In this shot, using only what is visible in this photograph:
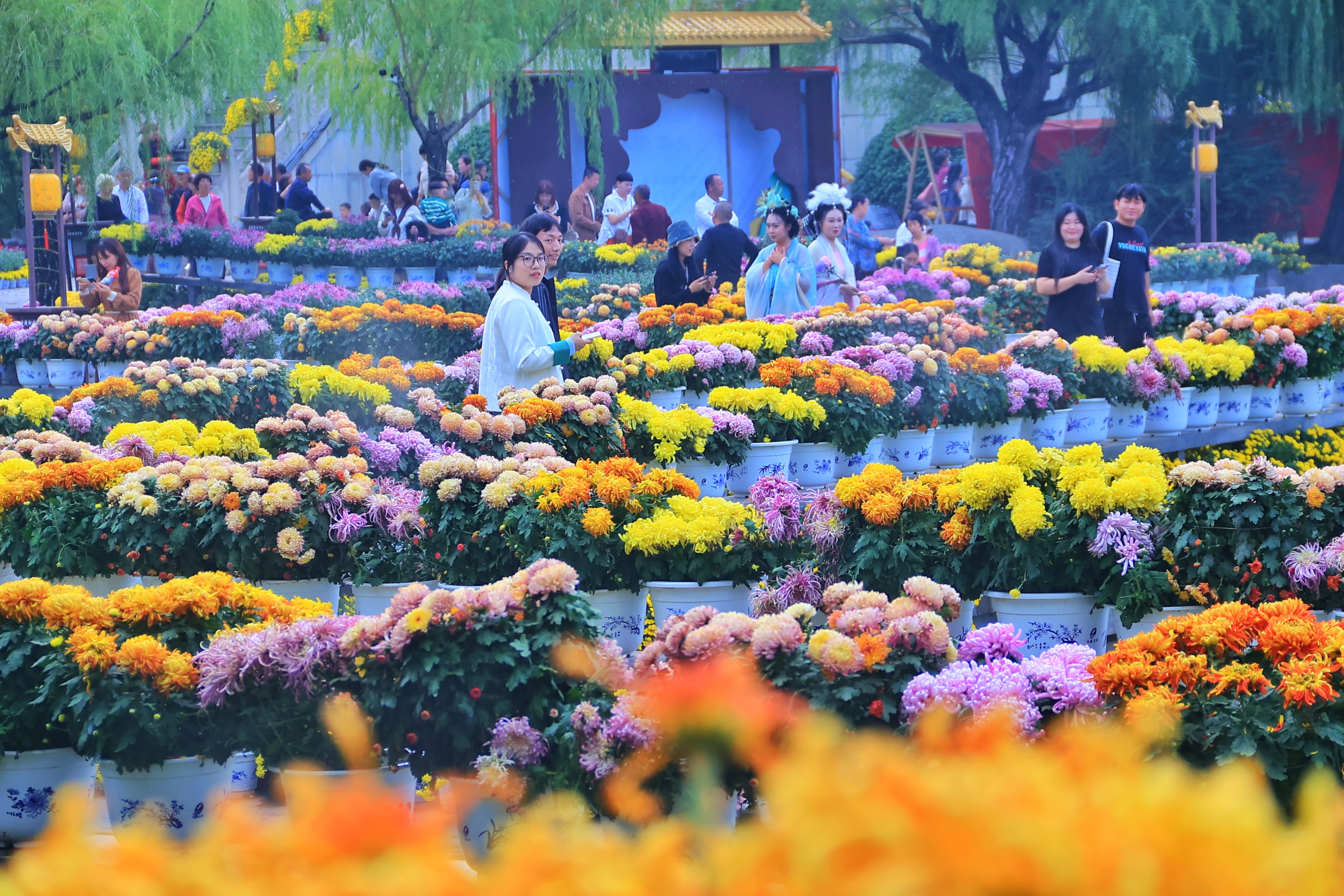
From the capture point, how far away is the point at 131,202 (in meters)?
21.1

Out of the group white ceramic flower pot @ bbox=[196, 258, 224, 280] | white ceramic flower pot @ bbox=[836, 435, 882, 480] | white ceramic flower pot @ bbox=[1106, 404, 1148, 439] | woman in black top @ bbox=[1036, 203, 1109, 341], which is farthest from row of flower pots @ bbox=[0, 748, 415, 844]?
white ceramic flower pot @ bbox=[196, 258, 224, 280]

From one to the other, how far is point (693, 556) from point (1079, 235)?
499 centimetres

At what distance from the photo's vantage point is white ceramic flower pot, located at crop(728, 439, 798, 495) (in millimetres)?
7102

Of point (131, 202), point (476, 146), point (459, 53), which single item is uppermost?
point (459, 53)

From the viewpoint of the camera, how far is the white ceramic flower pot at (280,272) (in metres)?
18.5

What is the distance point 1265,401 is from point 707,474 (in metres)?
4.31

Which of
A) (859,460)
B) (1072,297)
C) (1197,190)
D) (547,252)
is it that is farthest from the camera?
(1197,190)

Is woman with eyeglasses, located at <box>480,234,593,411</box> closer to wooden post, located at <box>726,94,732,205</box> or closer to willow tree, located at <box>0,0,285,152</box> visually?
willow tree, located at <box>0,0,285,152</box>

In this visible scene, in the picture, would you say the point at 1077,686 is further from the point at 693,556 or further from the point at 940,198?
the point at 940,198

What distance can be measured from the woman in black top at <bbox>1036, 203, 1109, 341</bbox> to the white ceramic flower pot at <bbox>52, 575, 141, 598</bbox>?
5.68m

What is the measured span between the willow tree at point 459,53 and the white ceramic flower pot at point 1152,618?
16719mm

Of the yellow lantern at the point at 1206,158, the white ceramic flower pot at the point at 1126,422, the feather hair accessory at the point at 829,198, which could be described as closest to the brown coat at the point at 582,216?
the feather hair accessory at the point at 829,198

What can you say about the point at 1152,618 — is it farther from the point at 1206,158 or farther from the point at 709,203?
the point at 1206,158

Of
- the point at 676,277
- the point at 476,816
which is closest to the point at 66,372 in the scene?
the point at 676,277
